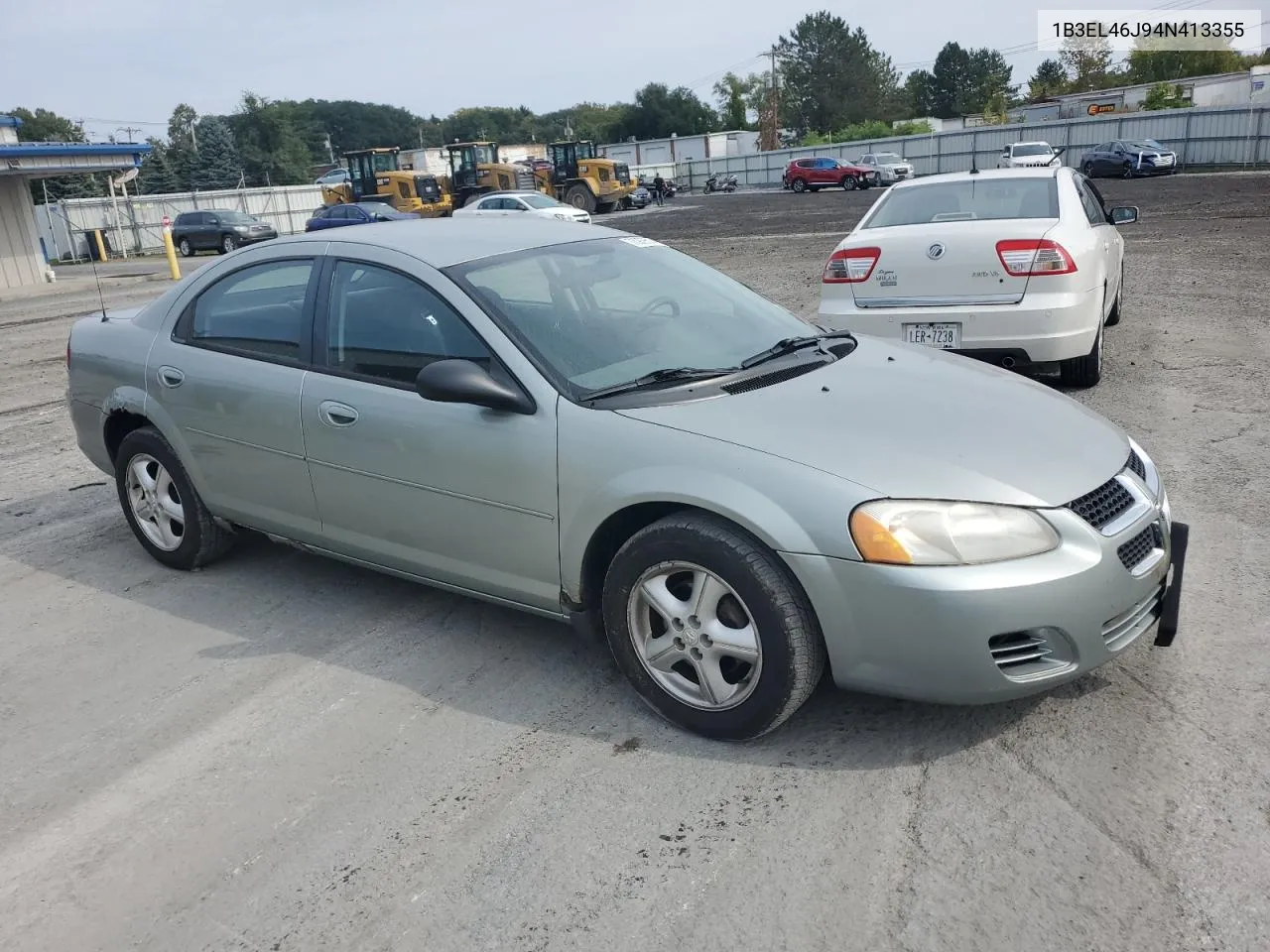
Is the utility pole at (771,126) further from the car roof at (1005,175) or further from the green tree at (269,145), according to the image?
the car roof at (1005,175)

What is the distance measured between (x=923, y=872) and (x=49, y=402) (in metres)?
9.36

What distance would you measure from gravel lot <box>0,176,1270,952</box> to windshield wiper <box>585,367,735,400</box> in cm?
103

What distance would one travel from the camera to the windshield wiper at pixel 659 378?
135 inches

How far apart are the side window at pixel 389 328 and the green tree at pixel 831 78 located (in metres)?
105

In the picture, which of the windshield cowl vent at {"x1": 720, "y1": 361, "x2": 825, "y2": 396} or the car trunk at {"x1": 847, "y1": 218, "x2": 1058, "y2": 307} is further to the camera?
the car trunk at {"x1": 847, "y1": 218, "x2": 1058, "y2": 307}

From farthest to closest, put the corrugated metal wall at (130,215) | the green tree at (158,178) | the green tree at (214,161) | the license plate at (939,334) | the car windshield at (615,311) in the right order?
the green tree at (214,161) → the green tree at (158,178) → the corrugated metal wall at (130,215) → the license plate at (939,334) → the car windshield at (615,311)

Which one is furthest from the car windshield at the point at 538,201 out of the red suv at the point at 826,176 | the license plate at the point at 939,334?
the license plate at the point at 939,334

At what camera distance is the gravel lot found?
2488 millimetres

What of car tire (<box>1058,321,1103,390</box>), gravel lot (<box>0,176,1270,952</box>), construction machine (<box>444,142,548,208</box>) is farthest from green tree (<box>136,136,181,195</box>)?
gravel lot (<box>0,176,1270,952</box>)

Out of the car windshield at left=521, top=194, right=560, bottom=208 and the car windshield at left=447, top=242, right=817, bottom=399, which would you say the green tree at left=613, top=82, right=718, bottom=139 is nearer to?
the car windshield at left=521, top=194, right=560, bottom=208

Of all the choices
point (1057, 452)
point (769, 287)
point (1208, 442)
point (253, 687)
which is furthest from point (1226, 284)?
point (253, 687)

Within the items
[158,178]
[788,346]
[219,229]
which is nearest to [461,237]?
[788,346]

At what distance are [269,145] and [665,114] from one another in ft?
125

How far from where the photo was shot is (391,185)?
38188 mm
